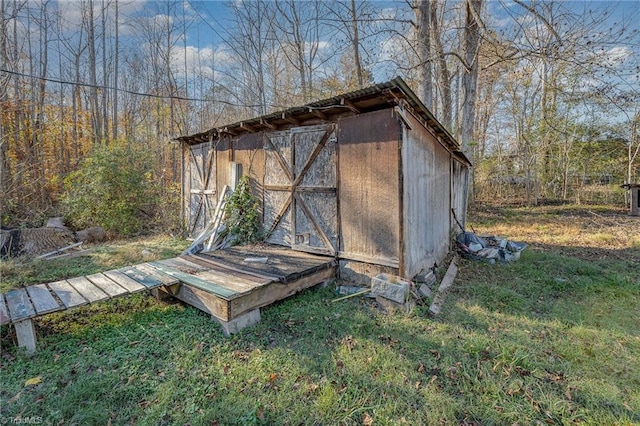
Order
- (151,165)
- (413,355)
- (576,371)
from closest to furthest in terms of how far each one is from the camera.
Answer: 1. (576,371)
2. (413,355)
3. (151,165)

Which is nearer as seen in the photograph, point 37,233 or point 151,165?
point 37,233

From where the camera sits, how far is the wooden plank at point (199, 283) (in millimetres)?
3140

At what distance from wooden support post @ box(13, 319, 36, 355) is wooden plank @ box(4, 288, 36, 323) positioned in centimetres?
8

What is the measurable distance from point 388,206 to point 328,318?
5.69ft

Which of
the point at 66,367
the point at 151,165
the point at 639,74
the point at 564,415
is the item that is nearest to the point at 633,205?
the point at 639,74

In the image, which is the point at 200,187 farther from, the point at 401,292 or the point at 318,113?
the point at 401,292

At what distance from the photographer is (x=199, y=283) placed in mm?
3490

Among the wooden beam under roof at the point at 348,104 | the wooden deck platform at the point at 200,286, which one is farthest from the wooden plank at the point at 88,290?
the wooden beam under roof at the point at 348,104

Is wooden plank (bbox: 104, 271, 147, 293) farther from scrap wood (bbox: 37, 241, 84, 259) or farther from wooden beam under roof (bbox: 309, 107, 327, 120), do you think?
scrap wood (bbox: 37, 241, 84, 259)

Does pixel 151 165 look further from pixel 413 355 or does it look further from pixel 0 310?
pixel 413 355

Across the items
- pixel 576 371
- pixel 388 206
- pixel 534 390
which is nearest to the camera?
pixel 534 390

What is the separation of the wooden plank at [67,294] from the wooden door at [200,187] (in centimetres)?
384

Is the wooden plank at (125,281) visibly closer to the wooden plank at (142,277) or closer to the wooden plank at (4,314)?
Answer: the wooden plank at (142,277)

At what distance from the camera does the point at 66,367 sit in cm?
256
